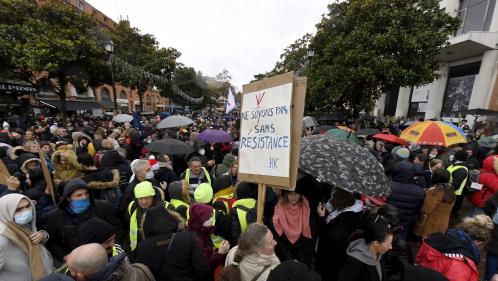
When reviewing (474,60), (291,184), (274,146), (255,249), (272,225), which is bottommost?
(272,225)

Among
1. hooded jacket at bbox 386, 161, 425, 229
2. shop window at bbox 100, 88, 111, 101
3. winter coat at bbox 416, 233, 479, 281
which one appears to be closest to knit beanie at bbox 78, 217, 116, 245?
winter coat at bbox 416, 233, 479, 281

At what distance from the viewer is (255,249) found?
188 centimetres

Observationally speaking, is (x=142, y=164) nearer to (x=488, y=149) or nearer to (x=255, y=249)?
(x=255, y=249)

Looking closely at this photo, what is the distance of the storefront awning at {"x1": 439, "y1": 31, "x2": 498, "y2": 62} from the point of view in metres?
14.8

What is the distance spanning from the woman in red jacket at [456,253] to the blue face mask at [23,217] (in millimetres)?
3746

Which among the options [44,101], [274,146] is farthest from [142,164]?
[44,101]

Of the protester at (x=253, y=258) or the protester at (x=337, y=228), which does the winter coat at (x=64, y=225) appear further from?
the protester at (x=337, y=228)

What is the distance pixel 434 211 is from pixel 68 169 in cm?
586

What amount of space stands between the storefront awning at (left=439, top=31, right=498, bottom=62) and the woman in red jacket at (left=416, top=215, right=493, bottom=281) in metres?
18.4

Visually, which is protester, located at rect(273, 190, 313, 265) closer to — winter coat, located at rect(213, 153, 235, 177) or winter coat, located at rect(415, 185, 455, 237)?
winter coat, located at rect(213, 153, 235, 177)

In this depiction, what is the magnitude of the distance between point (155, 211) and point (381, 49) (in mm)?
11290

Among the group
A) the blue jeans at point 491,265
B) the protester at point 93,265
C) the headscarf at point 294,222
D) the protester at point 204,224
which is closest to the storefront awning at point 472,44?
the blue jeans at point 491,265

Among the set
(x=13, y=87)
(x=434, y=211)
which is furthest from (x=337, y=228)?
(x=13, y=87)

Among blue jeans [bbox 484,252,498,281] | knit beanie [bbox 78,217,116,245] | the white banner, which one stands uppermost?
the white banner
